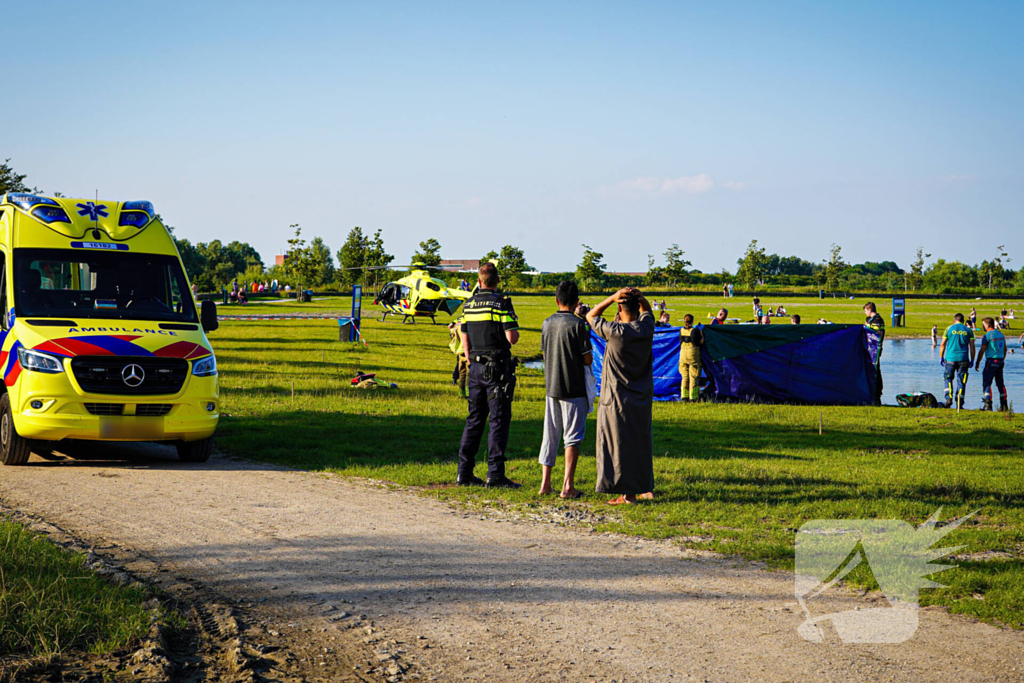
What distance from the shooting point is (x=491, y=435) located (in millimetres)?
8773

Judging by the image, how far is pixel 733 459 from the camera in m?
10.8

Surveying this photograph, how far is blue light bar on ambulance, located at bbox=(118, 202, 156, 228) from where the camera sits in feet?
36.8

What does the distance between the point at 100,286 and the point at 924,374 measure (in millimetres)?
23361

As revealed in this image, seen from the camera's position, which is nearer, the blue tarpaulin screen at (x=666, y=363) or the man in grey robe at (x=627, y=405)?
the man in grey robe at (x=627, y=405)

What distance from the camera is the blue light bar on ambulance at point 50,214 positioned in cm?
1074

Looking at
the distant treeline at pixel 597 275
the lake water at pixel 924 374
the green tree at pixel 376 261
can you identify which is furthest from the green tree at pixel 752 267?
the lake water at pixel 924 374

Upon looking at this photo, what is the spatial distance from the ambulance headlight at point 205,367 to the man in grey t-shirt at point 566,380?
438 cm

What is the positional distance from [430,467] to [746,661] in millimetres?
6029

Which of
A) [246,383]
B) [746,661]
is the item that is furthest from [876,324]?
[746,661]

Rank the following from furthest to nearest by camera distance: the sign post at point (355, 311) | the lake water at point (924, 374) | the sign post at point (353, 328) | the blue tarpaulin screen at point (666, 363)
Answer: the sign post at point (353, 328)
the sign post at point (355, 311)
the lake water at point (924, 374)
the blue tarpaulin screen at point (666, 363)

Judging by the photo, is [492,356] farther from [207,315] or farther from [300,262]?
[300,262]

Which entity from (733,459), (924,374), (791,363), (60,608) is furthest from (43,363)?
(924,374)

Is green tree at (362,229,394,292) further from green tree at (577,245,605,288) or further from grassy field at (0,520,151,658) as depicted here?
grassy field at (0,520,151,658)

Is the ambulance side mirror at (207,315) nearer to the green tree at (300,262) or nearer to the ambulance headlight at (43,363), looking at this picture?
the ambulance headlight at (43,363)
